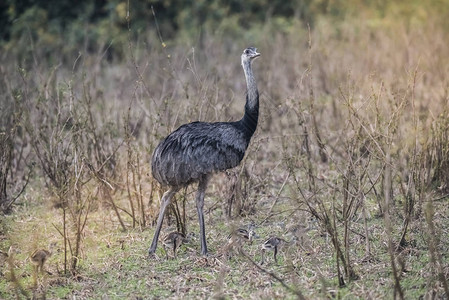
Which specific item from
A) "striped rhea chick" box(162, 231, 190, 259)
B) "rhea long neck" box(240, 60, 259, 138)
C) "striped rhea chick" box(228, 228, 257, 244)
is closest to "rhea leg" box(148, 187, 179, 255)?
"striped rhea chick" box(162, 231, 190, 259)

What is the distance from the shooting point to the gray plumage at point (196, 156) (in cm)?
634

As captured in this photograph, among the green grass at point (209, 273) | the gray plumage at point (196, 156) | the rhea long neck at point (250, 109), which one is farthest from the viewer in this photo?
the rhea long neck at point (250, 109)

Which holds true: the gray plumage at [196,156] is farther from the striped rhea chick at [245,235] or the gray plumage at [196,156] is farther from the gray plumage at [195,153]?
the striped rhea chick at [245,235]

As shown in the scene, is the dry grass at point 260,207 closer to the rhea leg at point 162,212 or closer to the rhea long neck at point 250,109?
the rhea leg at point 162,212

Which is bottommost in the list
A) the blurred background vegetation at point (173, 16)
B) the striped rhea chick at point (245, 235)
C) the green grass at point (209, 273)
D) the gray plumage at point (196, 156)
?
the green grass at point (209, 273)

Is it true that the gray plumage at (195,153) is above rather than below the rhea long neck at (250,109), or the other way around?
below

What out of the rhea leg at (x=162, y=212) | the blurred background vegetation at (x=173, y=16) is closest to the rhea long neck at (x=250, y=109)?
the rhea leg at (x=162, y=212)

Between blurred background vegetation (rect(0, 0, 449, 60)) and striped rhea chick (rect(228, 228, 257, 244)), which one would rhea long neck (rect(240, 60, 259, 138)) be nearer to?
striped rhea chick (rect(228, 228, 257, 244))

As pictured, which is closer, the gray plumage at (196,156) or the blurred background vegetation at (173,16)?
the gray plumage at (196,156)

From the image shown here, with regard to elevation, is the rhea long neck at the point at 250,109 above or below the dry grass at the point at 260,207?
above

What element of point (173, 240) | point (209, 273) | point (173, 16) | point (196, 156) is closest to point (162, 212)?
point (173, 240)

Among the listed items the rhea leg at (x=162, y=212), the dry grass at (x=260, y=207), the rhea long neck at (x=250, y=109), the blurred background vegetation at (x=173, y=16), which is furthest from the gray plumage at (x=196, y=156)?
the blurred background vegetation at (x=173, y=16)

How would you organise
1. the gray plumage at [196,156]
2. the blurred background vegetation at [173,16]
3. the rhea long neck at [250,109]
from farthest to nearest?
1. the blurred background vegetation at [173,16]
2. the rhea long neck at [250,109]
3. the gray plumage at [196,156]

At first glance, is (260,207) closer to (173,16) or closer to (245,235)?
(245,235)
